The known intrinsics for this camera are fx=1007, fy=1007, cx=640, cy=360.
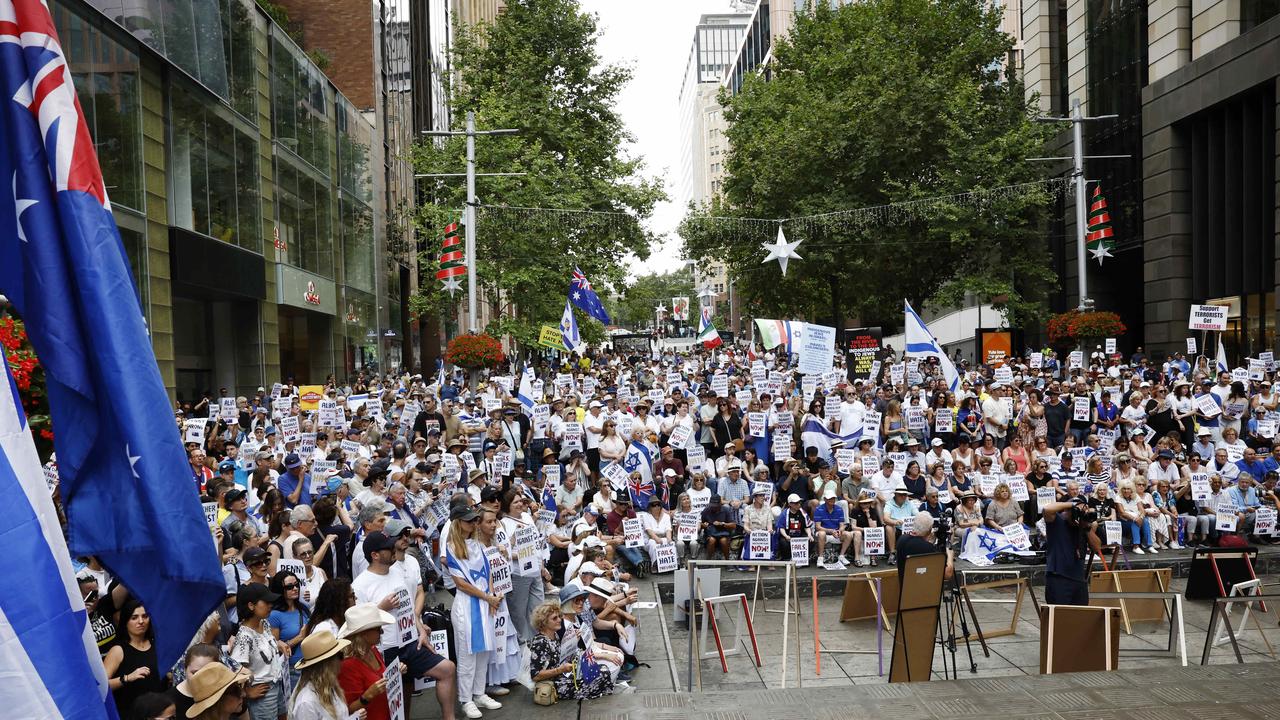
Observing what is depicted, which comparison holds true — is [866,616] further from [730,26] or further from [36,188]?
[730,26]

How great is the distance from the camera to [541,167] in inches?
1416

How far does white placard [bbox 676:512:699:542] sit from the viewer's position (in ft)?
47.0

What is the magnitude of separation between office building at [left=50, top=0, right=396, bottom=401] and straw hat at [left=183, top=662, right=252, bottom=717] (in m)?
15.8

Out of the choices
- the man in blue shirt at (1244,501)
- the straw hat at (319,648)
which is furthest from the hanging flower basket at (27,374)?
the man in blue shirt at (1244,501)

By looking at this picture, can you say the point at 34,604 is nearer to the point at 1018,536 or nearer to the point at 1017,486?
the point at 1018,536

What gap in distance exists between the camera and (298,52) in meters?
31.8

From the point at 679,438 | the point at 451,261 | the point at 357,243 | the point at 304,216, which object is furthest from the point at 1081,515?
the point at 357,243

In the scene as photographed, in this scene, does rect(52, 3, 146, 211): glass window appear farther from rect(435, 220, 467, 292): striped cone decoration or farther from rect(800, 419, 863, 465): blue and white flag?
rect(800, 419, 863, 465): blue and white flag

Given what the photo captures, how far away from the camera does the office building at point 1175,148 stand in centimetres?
2789

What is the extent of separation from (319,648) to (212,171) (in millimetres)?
21551

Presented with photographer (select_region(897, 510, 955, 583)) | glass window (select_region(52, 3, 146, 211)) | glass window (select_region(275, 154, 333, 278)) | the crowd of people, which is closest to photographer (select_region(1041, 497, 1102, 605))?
photographer (select_region(897, 510, 955, 583))

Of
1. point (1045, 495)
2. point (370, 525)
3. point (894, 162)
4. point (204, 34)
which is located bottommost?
point (1045, 495)

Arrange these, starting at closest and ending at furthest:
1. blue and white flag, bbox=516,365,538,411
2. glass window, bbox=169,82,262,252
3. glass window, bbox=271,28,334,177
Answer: blue and white flag, bbox=516,365,538,411, glass window, bbox=169,82,262,252, glass window, bbox=271,28,334,177

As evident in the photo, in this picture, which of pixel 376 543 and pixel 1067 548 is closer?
pixel 376 543
